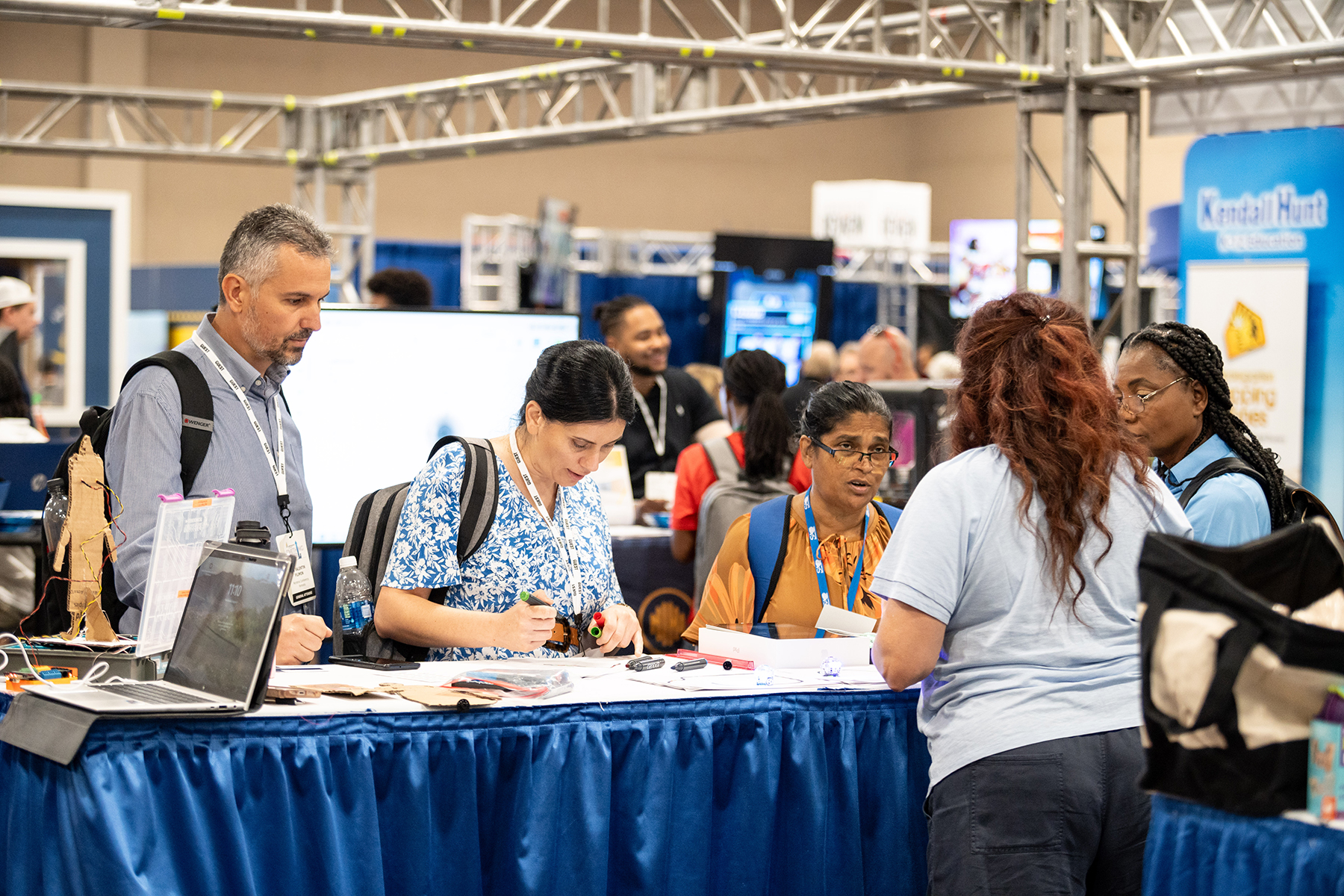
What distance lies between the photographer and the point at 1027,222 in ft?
20.3

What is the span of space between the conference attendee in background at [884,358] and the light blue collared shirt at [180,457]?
5.41 meters

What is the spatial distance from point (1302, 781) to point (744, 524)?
158 centimetres

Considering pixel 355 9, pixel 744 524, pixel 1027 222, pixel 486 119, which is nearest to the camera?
pixel 744 524

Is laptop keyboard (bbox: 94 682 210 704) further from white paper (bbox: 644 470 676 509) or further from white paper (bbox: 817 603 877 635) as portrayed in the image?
white paper (bbox: 644 470 676 509)

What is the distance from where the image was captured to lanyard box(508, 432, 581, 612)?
9.18 ft

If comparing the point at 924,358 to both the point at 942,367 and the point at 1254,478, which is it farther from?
the point at 1254,478

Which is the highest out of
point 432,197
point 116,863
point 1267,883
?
point 432,197

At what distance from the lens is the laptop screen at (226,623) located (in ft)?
7.44

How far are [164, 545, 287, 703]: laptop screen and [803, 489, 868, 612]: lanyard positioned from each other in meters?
1.30

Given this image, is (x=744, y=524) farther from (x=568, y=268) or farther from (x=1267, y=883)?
(x=568, y=268)

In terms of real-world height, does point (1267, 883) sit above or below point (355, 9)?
below

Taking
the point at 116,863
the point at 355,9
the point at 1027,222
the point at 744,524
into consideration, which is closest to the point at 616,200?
the point at 355,9

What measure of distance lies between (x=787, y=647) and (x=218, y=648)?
42.3 inches

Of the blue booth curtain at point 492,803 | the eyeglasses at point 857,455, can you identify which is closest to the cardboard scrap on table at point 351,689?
the blue booth curtain at point 492,803
